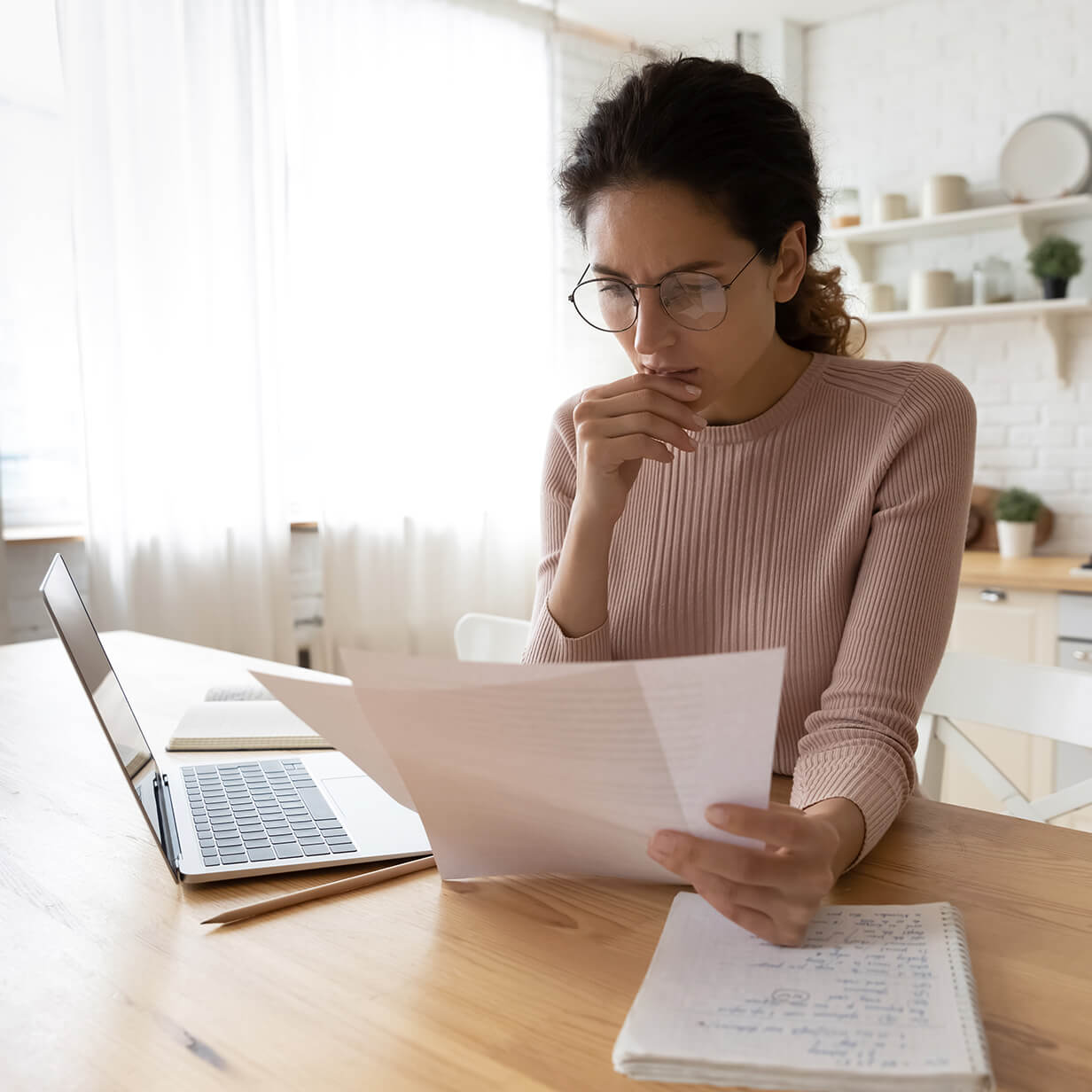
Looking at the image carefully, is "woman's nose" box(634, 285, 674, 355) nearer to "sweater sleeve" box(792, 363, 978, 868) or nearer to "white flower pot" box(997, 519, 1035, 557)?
"sweater sleeve" box(792, 363, 978, 868)

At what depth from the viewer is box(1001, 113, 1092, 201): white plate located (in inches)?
124

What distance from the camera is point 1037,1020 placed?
0.59 metres

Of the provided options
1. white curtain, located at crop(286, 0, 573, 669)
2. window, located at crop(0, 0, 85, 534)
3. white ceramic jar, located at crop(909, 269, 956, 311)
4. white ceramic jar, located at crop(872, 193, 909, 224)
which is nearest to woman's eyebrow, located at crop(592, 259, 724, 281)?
window, located at crop(0, 0, 85, 534)

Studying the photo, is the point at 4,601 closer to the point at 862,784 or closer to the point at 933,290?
the point at 862,784

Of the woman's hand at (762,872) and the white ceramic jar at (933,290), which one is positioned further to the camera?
the white ceramic jar at (933,290)

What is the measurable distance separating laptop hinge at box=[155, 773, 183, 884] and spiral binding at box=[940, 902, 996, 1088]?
21.4 inches

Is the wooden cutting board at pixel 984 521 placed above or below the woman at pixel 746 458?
below

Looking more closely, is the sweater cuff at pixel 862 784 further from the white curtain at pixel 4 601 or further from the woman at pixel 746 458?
the white curtain at pixel 4 601

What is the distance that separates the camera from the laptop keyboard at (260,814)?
33.4 inches

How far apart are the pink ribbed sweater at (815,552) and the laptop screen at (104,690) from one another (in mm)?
417

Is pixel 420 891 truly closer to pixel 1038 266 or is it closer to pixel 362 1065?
pixel 362 1065

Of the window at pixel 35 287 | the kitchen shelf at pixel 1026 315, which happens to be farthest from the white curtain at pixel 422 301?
the kitchen shelf at pixel 1026 315

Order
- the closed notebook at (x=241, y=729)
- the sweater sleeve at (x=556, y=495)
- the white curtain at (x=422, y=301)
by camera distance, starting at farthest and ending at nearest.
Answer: the white curtain at (x=422, y=301) < the sweater sleeve at (x=556, y=495) < the closed notebook at (x=241, y=729)

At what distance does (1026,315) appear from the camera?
10.9 feet
